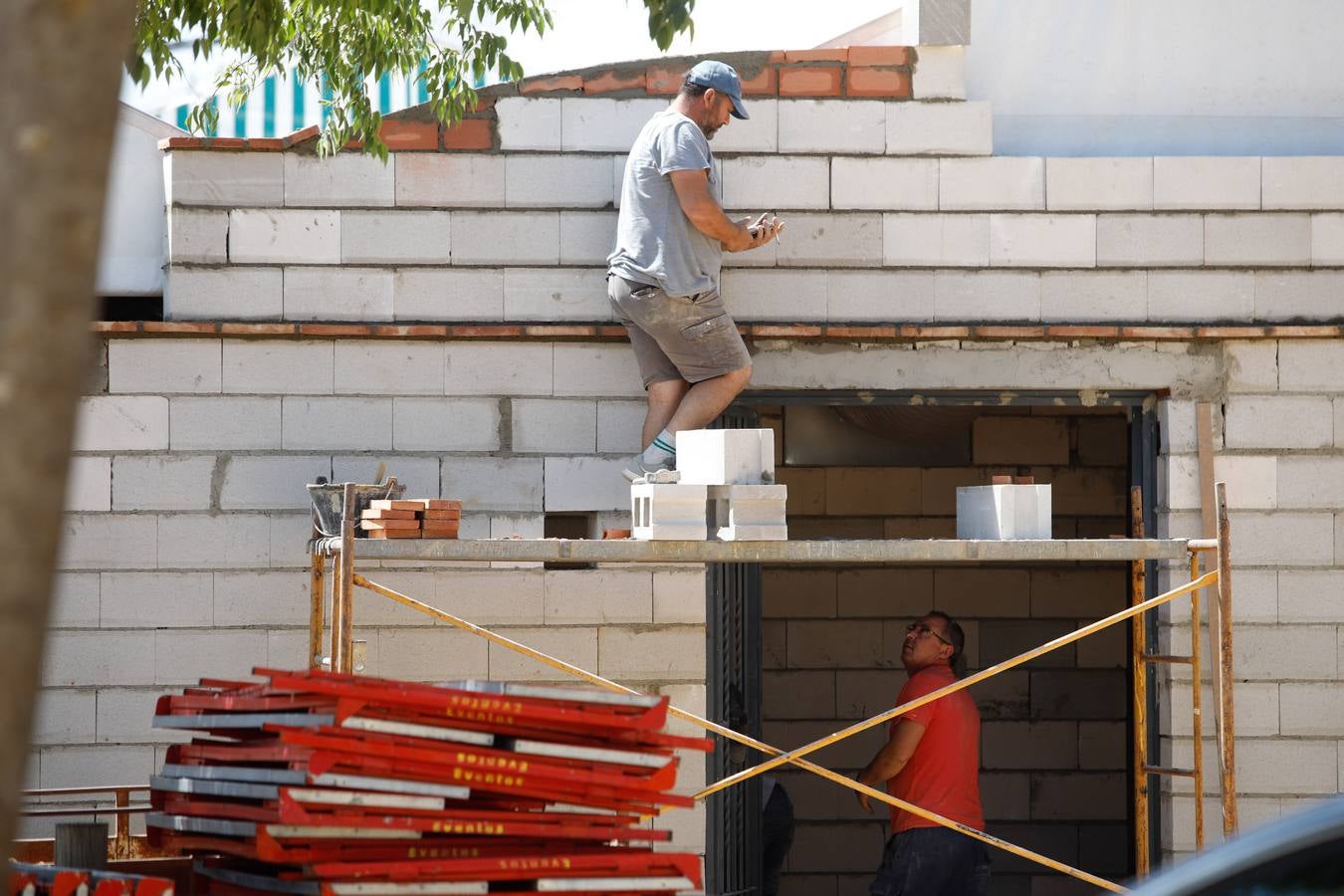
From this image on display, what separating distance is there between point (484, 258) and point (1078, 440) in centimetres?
483

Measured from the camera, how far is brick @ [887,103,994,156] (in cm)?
798

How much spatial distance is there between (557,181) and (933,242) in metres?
1.76

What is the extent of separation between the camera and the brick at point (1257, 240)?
798cm

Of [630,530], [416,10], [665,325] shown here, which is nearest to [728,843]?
[630,530]

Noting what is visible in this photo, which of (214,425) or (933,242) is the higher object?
(933,242)

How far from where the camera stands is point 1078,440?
11117mm

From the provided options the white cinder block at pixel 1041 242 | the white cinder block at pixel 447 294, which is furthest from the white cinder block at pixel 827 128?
the white cinder block at pixel 447 294

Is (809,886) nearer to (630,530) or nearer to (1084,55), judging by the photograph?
(630,530)

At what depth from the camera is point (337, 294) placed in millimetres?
7805

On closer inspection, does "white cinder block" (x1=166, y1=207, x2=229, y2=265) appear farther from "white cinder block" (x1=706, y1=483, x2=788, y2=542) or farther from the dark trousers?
the dark trousers

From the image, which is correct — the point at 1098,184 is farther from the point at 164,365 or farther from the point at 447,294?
the point at 164,365

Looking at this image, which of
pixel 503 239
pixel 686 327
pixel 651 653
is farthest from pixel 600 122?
pixel 651 653

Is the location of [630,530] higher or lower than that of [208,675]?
higher

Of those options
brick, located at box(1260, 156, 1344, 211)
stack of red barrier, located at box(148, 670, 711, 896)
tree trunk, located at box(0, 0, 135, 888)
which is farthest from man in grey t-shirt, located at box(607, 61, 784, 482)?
tree trunk, located at box(0, 0, 135, 888)
